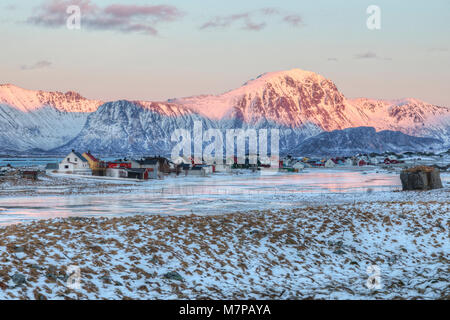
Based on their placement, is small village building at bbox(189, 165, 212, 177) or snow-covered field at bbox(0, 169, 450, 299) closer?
snow-covered field at bbox(0, 169, 450, 299)

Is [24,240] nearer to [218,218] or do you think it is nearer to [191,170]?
[218,218]

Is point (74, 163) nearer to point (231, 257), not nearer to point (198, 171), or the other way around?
point (198, 171)

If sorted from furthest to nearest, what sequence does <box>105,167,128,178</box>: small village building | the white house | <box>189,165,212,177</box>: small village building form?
<box>189,165,212,177</box>: small village building < the white house < <box>105,167,128,178</box>: small village building

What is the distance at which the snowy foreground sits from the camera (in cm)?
1661

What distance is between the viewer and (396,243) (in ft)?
77.6

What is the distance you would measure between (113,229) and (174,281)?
6076 mm

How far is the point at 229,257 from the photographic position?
2023 cm

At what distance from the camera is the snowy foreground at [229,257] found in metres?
16.6

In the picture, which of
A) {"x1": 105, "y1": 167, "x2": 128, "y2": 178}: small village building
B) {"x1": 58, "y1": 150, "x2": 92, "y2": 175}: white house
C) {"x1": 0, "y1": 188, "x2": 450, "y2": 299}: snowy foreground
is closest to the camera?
{"x1": 0, "y1": 188, "x2": 450, "y2": 299}: snowy foreground

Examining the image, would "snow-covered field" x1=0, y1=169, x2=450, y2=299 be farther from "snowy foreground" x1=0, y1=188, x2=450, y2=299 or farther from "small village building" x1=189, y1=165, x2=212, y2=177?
"small village building" x1=189, y1=165, x2=212, y2=177

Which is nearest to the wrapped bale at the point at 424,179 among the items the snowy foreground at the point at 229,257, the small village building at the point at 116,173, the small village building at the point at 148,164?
the snowy foreground at the point at 229,257

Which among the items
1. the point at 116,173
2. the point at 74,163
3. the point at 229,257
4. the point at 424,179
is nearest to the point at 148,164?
the point at 74,163

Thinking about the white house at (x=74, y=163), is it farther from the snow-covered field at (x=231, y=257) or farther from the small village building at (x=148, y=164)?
the snow-covered field at (x=231, y=257)

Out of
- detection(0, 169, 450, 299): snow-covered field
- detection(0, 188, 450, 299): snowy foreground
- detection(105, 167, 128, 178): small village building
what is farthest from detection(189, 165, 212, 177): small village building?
detection(0, 188, 450, 299): snowy foreground
